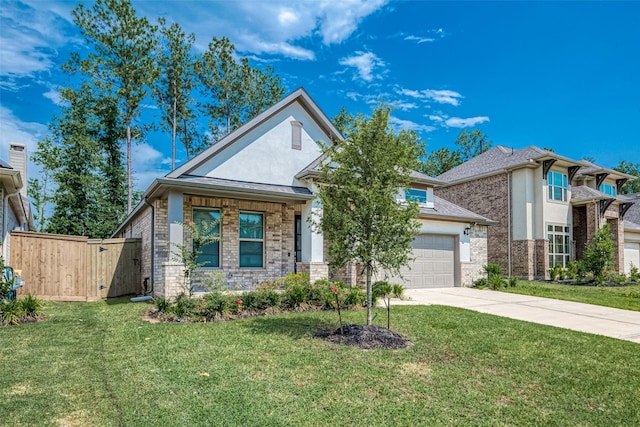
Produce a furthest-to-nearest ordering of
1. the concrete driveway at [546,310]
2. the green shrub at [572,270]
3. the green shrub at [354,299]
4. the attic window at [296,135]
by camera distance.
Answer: the green shrub at [572,270], the attic window at [296,135], the green shrub at [354,299], the concrete driveway at [546,310]

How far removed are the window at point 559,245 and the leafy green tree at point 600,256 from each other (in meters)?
2.21

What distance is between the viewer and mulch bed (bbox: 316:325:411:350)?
19.8 feet

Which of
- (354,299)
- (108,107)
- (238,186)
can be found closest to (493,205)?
(354,299)

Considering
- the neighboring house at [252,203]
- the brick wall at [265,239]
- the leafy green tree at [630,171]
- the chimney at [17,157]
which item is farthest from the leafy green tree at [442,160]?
the chimney at [17,157]

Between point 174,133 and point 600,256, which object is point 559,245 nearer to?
point 600,256

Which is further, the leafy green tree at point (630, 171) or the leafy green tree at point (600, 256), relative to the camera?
the leafy green tree at point (630, 171)

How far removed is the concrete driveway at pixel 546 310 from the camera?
795 centimetres

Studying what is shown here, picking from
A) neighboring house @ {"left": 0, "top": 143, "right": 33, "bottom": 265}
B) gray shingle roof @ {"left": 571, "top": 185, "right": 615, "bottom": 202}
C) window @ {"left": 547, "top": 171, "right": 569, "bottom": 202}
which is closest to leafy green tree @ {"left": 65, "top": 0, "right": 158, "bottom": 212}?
neighboring house @ {"left": 0, "top": 143, "right": 33, "bottom": 265}

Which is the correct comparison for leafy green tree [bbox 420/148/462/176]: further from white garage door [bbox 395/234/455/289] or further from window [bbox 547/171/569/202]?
white garage door [bbox 395/234/455/289]

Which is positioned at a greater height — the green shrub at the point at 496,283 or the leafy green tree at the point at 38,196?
the leafy green tree at the point at 38,196

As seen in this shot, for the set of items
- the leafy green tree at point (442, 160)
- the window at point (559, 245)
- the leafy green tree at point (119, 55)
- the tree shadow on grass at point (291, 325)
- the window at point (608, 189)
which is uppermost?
the leafy green tree at point (119, 55)

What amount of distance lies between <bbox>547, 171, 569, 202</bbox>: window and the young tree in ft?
56.0

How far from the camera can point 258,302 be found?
8570 millimetres

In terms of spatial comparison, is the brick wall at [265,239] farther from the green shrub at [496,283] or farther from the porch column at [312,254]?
the green shrub at [496,283]
